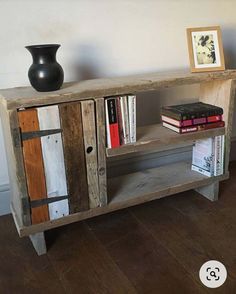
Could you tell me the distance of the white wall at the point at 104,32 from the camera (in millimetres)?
1557

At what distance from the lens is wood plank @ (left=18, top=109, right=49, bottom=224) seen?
1.26 meters

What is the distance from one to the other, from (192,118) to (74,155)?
23.2 inches

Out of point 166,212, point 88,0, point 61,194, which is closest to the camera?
point 61,194

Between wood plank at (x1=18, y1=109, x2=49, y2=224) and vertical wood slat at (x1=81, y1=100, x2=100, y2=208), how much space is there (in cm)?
19

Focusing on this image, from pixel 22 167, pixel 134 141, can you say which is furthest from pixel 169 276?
pixel 22 167

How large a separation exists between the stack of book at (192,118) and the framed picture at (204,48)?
0.61 ft

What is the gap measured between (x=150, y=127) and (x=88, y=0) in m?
0.68

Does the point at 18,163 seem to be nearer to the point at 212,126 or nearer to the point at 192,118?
the point at 192,118

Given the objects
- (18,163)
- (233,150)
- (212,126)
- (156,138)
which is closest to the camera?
(18,163)

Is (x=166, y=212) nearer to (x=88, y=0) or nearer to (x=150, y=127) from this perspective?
(x=150, y=127)

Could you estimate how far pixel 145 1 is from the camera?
69.6 inches

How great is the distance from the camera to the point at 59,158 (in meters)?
1.36

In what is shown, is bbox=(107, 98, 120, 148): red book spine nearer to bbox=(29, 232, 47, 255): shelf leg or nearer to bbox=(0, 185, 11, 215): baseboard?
bbox=(29, 232, 47, 255): shelf leg

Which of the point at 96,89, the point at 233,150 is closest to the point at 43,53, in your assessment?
the point at 96,89
